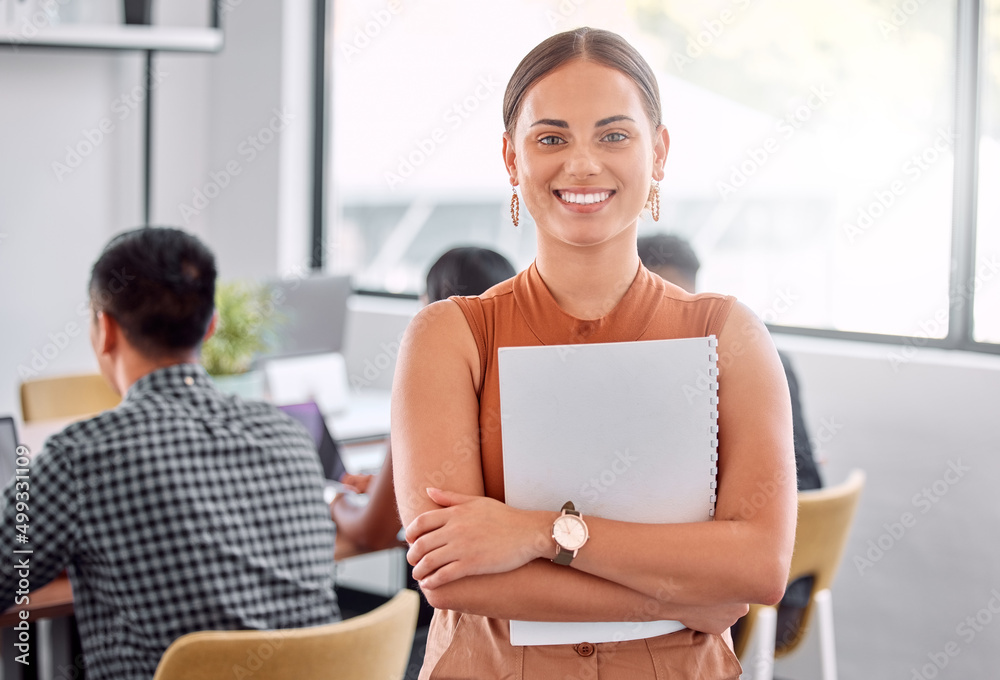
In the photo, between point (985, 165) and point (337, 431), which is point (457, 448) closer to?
point (337, 431)

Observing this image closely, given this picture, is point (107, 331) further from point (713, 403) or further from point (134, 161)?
point (134, 161)

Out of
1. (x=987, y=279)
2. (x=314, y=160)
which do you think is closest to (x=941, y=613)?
(x=987, y=279)

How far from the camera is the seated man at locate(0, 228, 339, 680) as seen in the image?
4.81 feet

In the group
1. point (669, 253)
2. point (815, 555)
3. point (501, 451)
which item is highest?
point (669, 253)

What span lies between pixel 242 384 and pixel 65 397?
88 cm

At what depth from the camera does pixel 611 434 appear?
1004 mm

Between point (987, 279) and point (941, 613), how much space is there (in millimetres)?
1031

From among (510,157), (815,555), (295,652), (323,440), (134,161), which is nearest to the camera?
(510,157)

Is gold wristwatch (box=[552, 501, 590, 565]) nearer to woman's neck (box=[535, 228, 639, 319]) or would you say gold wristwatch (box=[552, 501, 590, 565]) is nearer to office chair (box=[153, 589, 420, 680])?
woman's neck (box=[535, 228, 639, 319])

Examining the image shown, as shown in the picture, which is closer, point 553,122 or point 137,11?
point 553,122

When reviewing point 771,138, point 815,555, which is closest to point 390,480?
point 815,555

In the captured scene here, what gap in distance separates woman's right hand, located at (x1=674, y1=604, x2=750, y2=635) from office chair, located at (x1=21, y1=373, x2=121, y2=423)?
251 centimetres

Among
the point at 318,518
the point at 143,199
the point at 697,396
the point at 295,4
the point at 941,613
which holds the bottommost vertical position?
the point at 941,613

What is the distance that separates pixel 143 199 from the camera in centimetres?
429
